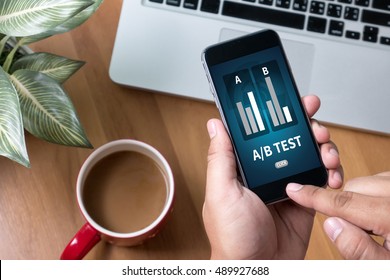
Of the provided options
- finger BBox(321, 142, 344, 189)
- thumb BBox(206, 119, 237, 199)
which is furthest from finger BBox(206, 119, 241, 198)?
finger BBox(321, 142, 344, 189)

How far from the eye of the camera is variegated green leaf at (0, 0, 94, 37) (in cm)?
41

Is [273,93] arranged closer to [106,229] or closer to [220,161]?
[220,161]

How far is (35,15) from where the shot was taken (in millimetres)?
418

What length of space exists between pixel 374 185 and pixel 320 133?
0.08 metres

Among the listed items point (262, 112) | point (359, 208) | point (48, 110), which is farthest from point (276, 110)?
point (48, 110)

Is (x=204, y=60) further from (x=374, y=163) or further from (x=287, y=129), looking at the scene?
(x=374, y=163)

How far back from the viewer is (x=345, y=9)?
2.05ft

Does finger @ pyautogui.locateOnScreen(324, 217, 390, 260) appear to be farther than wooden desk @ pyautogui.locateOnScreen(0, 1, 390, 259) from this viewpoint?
No

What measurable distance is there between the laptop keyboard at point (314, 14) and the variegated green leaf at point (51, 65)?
17 centimetres

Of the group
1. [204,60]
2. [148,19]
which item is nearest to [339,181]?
[204,60]

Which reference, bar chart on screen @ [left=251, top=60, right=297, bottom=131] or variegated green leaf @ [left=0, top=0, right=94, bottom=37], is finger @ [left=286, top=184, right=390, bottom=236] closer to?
bar chart on screen @ [left=251, top=60, right=297, bottom=131]

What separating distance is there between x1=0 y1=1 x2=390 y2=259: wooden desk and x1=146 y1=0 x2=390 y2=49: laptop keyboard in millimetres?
116

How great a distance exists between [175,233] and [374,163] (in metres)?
0.27
